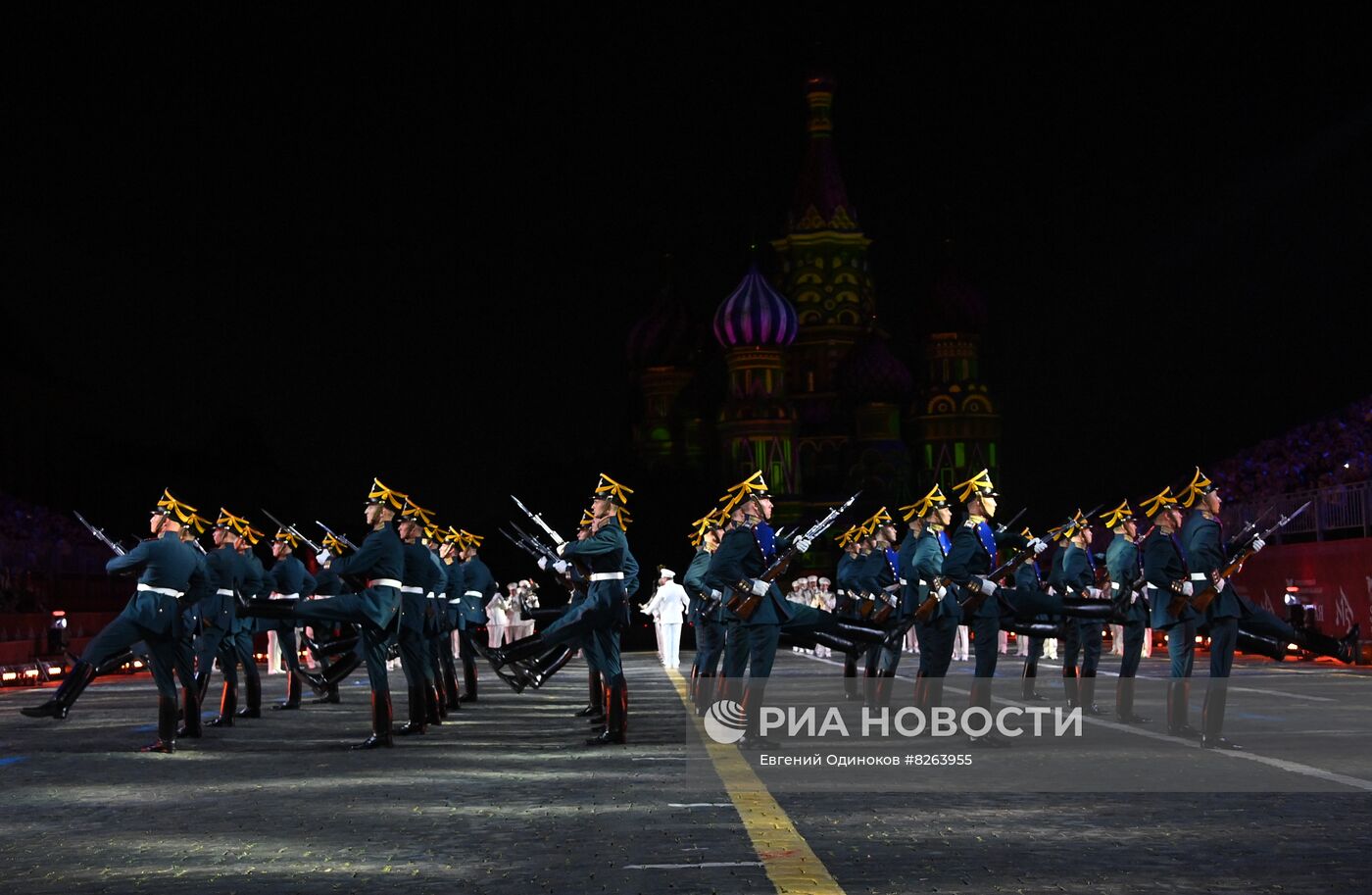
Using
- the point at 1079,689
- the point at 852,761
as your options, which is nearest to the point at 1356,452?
the point at 1079,689

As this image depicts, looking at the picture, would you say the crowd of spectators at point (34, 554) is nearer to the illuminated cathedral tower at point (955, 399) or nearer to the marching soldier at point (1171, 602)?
the marching soldier at point (1171, 602)

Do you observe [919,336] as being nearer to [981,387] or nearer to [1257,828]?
[981,387]

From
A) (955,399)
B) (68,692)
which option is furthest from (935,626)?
(955,399)

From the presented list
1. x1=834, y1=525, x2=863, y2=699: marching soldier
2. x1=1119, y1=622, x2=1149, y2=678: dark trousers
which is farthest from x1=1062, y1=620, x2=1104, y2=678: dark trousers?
x1=834, y1=525, x2=863, y2=699: marching soldier

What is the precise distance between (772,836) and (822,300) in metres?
128

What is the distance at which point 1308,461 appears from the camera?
4650cm

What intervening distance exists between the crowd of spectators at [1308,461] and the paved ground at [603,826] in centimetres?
2585

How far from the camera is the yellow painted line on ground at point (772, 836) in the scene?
9.45 meters

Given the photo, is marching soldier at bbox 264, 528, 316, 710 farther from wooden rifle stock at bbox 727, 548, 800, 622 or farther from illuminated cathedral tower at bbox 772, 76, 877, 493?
illuminated cathedral tower at bbox 772, 76, 877, 493

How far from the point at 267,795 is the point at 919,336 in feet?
422

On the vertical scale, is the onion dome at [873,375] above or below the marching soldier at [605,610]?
above

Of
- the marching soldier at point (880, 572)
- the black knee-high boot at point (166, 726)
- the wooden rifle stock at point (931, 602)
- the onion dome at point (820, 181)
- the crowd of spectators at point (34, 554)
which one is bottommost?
the black knee-high boot at point (166, 726)

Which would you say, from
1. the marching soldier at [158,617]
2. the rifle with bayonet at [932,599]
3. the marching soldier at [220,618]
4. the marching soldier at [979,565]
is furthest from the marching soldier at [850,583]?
the marching soldier at [158,617]

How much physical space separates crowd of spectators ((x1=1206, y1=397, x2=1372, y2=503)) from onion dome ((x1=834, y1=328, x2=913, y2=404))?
80613 mm
